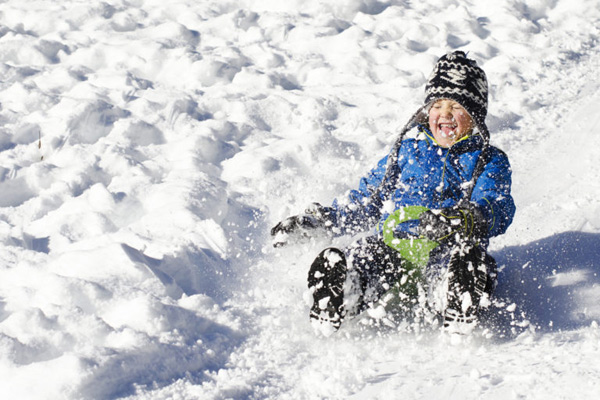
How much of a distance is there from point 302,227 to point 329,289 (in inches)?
22.1

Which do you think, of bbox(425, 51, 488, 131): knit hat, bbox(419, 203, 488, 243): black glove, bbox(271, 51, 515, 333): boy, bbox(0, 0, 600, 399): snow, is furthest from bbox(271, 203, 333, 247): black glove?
bbox(425, 51, 488, 131): knit hat

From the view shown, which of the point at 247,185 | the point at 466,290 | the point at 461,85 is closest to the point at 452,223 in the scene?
the point at 466,290

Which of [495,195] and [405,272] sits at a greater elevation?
[495,195]

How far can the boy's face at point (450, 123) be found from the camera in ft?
9.38

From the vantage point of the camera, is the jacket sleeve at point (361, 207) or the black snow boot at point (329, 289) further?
the jacket sleeve at point (361, 207)

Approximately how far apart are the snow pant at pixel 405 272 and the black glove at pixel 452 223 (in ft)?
0.19

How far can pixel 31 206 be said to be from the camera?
342cm

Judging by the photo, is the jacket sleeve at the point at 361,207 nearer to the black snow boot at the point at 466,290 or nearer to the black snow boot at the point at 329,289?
the black snow boot at the point at 329,289

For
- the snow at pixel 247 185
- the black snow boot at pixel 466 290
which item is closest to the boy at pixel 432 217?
the black snow boot at pixel 466 290

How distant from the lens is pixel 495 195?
8.48 feet

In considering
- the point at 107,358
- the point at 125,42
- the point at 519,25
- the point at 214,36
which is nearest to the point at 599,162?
the point at 519,25

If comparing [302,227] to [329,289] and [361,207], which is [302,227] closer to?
[361,207]

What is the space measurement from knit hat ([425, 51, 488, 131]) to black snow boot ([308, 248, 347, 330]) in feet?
3.28

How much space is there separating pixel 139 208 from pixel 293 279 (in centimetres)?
104
